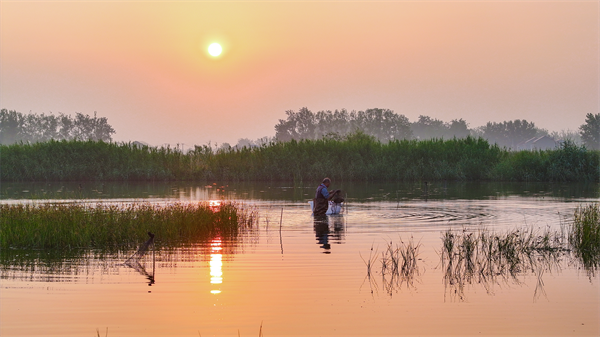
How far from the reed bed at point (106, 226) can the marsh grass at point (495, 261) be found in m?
7.46

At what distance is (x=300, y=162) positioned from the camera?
55969mm

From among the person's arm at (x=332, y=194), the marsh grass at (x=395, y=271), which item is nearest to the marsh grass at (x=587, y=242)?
the marsh grass at (x=395, y=271)

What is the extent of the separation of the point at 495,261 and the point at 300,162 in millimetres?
41722

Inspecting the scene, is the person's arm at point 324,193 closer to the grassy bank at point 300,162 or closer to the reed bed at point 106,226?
the reed bed at point 106,226

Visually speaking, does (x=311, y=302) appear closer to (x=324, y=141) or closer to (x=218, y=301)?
(x=218, y=301)

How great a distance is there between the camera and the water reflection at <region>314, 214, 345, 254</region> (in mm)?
17897

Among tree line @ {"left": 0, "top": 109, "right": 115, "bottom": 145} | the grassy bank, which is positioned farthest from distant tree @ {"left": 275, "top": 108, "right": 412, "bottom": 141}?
the grassy bank

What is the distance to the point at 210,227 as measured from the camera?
790 inches

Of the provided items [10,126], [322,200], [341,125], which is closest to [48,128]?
[10,126]

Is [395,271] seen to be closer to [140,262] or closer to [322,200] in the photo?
[140,262]

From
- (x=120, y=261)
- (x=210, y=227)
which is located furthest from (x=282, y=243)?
(x=120, y=261)

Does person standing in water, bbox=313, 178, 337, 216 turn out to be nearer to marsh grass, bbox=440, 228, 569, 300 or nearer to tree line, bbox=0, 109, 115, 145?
marsh grass, bbox=440, 228, 569, 300

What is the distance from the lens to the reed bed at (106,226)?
17.0 m

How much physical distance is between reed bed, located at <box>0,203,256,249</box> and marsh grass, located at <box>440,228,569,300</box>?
7.46 meters
